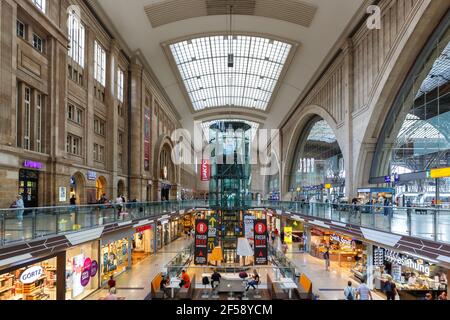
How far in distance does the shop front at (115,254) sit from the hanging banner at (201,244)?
399 cm

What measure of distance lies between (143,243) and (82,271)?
509 inches

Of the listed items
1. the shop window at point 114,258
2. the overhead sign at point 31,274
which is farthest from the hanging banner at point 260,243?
the overhead sign at point 31,274

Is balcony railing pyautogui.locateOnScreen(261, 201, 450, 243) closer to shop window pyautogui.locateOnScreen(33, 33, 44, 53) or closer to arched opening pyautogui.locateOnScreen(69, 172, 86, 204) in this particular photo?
arched opening pyautogui.locateOnScreen(69, 172, 86, 204)

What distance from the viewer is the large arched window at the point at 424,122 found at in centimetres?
1691

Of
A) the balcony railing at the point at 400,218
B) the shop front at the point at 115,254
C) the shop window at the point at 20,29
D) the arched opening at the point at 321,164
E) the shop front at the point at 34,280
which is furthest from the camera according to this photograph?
the arched opening at the point at 321,164

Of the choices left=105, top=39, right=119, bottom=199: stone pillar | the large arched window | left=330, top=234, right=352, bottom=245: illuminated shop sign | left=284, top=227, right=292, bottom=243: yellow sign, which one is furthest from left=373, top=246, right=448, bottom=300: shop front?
left=284, top=227, right=292, bottom=243: yellow sign

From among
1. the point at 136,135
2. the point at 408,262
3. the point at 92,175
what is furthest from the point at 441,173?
the point at 136,135

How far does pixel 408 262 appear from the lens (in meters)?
14.3

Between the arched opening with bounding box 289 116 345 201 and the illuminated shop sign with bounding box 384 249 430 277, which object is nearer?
the illuminated shop sign with bounding box 384 249 430 277

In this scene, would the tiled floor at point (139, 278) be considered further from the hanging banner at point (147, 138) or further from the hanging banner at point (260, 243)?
the hanging banner at point (147, 138)

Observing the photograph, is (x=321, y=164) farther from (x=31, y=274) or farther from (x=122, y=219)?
(x=31, y=274)

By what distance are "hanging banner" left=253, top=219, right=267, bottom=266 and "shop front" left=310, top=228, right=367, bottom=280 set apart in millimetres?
4766

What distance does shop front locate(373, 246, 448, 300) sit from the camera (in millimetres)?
13016
